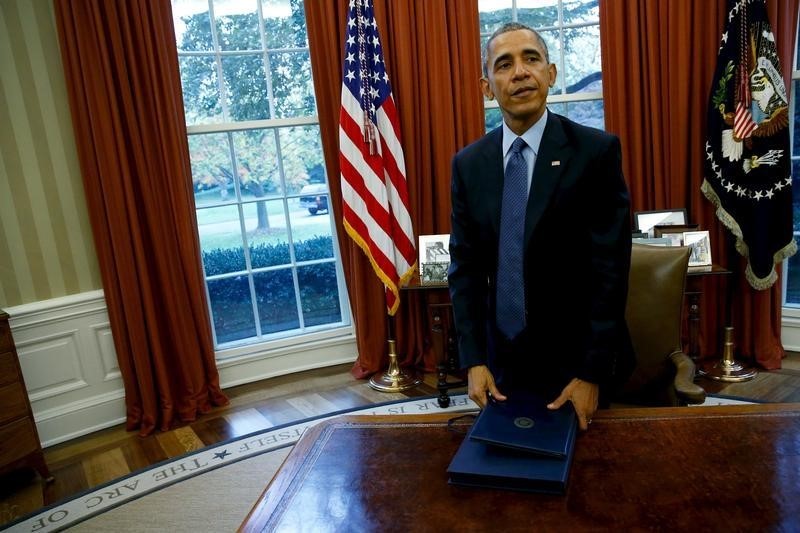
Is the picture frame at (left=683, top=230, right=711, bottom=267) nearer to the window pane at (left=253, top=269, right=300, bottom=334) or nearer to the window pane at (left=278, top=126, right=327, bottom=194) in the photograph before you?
the window pane at (left=278, top=126, right=327, bottom=194)

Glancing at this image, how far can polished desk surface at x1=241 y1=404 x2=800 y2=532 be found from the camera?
2.57 feet

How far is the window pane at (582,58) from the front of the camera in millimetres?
3414

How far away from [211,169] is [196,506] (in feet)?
6.54

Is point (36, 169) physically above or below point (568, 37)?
below

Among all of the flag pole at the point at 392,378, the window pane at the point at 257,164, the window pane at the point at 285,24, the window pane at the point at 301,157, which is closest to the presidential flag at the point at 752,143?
the flag pole at the point at 392,378

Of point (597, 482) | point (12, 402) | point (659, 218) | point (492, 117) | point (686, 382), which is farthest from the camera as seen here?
point (492, 117)

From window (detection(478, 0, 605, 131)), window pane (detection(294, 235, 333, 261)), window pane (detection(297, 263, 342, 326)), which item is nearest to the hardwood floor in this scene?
window pane (detection(297, 263, 342, 326))

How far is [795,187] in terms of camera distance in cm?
331

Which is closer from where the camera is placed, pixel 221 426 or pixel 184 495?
pixel 184 495

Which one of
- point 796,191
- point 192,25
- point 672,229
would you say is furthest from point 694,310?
point 192,25

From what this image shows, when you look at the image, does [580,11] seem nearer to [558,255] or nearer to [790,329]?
[790,329]

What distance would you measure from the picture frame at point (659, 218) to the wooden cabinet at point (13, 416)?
3132 millimetres

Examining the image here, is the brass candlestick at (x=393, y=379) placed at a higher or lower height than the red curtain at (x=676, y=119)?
lower

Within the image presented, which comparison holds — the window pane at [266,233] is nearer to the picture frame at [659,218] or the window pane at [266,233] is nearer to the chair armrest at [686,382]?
the picture frame at [659,218]
